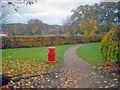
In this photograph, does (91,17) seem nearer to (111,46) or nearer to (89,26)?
(89,26)

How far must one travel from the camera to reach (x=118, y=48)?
5.74 m

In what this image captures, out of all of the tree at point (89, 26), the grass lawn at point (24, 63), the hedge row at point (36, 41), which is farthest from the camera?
the tree at point (89, 26)

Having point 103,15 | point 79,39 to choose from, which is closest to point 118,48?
point 103,15

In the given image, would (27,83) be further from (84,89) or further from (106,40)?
(106,40)

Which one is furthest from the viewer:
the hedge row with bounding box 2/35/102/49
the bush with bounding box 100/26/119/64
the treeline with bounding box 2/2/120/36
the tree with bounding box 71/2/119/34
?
the treeline with bounding box 2/2/120/36

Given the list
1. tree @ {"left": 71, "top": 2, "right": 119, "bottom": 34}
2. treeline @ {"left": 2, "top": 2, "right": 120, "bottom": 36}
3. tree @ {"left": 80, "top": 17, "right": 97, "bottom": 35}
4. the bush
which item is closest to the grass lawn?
the bush

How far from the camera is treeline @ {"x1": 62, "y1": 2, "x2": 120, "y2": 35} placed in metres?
24.0

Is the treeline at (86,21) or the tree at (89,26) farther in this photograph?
the tree at (89,26)

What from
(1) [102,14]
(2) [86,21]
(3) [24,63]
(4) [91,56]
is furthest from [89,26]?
(3) [24,63]

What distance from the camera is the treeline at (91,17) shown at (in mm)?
23953

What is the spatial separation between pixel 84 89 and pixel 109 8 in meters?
22.6

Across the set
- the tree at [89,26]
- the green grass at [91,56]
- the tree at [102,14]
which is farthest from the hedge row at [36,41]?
the green grass at [91,56]

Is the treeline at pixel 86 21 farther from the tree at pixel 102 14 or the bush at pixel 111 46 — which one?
the bush at pixel 111 46

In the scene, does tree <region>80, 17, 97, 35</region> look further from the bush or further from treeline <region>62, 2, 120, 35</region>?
the bush
